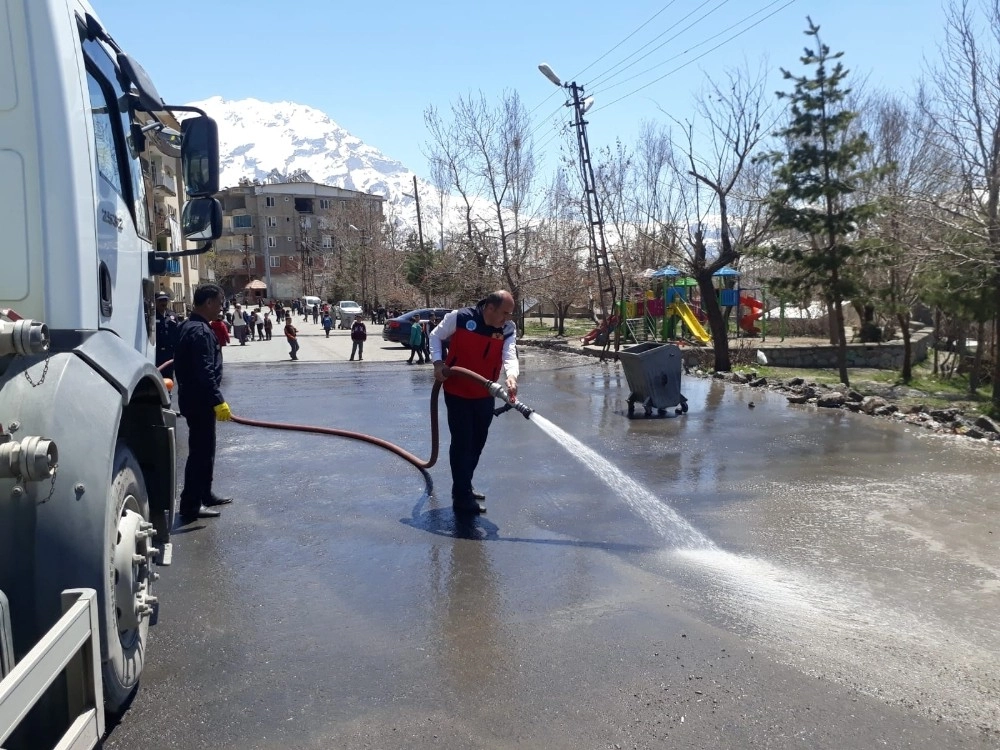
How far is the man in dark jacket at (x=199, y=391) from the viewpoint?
6406mm

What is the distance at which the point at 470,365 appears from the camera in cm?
665

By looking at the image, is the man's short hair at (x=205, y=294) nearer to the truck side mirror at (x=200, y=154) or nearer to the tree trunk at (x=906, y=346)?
the truck side mirror at (x=200, y=154)

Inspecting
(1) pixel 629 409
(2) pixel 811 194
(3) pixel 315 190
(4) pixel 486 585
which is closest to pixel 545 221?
(2) pixel 811 194

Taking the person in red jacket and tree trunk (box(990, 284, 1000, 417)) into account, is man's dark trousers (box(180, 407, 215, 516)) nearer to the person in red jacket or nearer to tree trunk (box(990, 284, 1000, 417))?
the person in red jacket

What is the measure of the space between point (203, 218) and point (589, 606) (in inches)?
119

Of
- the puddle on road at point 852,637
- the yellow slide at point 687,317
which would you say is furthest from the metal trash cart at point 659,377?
the yellow slide at point 687,317

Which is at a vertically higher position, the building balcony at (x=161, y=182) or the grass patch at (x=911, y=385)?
the building balcony at (x=161, y=182)

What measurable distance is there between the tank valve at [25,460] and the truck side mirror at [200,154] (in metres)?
2.43

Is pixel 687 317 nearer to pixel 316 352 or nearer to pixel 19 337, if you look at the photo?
pixel 316 352

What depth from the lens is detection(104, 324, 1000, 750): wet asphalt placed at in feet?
11.7

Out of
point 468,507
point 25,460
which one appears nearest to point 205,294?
point 468,507

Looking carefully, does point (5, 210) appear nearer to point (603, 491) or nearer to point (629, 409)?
point (603, 491)

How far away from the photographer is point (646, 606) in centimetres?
482

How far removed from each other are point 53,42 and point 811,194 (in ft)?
60.1
